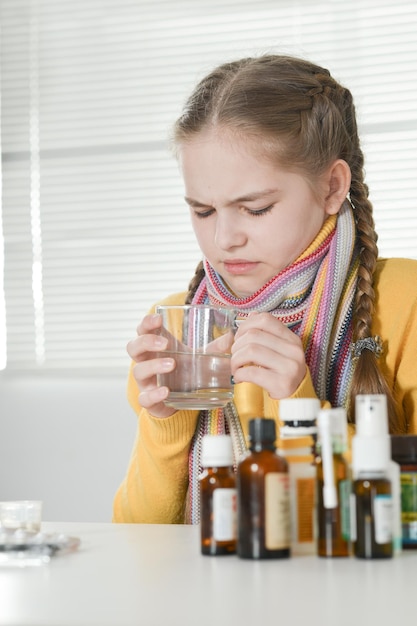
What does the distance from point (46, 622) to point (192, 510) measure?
0.91 metres

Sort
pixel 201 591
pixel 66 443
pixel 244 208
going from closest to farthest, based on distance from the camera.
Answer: pixel 201 591 → pixel 244 208 → pixel 66 443

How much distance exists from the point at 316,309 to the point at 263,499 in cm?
76

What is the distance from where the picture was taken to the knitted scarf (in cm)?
164

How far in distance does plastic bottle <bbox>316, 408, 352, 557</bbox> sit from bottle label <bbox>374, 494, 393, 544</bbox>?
0.03m

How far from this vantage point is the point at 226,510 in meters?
0.98

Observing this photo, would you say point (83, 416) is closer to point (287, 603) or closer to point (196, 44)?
point (196, 44)

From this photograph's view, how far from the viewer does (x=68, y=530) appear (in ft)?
4.26

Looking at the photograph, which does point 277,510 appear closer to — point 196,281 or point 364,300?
point 364,300

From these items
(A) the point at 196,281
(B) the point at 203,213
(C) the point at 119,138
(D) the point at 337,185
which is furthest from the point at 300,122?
(C) the point at 119,138

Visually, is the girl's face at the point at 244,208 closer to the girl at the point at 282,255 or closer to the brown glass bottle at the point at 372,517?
the girl at the point at 282,255

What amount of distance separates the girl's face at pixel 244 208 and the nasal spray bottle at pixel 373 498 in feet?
2.17

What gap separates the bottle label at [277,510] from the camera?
940mm

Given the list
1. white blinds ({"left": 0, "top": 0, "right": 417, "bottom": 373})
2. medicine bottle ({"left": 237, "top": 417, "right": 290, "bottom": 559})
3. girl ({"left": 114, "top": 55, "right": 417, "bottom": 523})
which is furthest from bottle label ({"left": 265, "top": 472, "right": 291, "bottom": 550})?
white blinds ({"left": 0, "top": 0, "right": 417, "bottom": 373})

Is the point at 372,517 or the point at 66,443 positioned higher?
the point at 66,443
